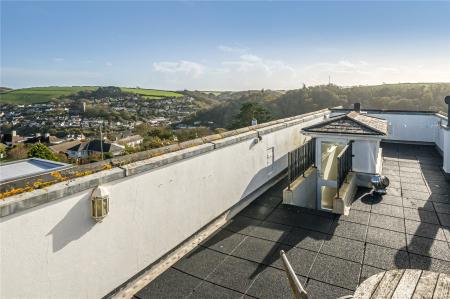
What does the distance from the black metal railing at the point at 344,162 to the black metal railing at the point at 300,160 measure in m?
1.13

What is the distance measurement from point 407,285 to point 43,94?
96.8 metres

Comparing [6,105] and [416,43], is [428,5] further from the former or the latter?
[6,105]

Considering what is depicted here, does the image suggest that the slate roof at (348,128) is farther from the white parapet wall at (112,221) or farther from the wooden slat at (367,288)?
the wooden slat at (367,288)

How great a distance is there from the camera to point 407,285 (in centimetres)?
252

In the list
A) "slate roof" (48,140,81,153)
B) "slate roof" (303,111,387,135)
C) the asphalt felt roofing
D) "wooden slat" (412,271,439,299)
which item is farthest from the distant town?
"wooden slat" (412,271,439,299)

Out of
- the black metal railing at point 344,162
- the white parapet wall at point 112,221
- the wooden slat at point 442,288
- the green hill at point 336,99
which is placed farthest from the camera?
the green hill at point 336,99

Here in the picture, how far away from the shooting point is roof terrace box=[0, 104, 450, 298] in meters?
3.04

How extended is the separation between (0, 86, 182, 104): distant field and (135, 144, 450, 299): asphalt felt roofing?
71.1 m

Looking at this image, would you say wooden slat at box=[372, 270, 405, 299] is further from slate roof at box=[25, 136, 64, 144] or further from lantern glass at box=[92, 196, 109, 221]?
slate roof at box=[25, 136, 64, 144]

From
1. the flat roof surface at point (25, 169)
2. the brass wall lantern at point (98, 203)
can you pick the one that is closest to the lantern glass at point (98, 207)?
the brass wall lantern at point (98, 203)

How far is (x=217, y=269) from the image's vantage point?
4.60 meters

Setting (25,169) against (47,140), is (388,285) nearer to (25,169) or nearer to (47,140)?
(25,169)

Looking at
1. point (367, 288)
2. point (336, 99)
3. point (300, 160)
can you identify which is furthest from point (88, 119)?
point (367, 288)

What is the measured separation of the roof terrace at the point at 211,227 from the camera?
3.04 metres
